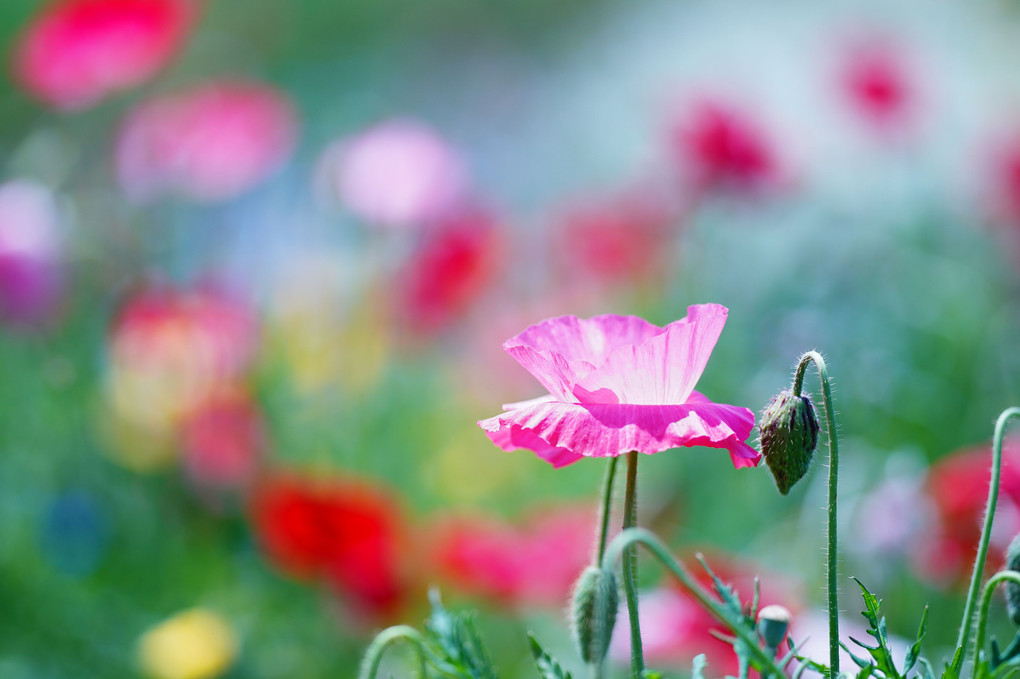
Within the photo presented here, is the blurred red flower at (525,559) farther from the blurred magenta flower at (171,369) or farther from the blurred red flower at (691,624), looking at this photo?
the blurred magenta flower at (171,369)

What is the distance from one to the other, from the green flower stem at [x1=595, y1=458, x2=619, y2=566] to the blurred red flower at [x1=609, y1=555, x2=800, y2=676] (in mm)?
476

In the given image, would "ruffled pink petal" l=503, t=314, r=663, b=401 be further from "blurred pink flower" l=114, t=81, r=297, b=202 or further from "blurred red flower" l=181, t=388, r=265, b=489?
"blurred pink flower" l=114, t=81, r=297, b=202

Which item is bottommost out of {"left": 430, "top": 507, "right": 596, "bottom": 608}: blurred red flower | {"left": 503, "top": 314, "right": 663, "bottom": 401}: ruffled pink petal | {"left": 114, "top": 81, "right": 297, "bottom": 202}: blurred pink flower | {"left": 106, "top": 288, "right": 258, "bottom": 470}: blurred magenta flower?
{"left": 503, "top": 314, "right": 663, "bottom": 401}: ruffled pink petal

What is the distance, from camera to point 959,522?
1112mm

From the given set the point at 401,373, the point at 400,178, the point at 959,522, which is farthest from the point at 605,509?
the point at 401,373

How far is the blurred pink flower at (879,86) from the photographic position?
2.00m

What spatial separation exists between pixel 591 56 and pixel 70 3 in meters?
3.39

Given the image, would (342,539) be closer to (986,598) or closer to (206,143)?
(206,143)

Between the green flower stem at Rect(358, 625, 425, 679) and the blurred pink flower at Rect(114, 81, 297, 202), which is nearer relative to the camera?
the green flower stem at Rect(358, 625, 425, 679)

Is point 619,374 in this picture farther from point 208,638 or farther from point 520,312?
point 520,312


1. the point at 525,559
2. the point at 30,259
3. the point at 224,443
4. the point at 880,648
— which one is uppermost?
the point at 30,259

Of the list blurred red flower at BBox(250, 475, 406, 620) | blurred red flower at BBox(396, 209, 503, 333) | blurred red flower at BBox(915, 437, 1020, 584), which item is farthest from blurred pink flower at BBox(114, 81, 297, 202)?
blurred red flower at BBox(915, 437, 1020, 584)

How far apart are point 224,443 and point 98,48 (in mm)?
616

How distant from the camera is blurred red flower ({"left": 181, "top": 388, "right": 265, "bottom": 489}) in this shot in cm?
158
